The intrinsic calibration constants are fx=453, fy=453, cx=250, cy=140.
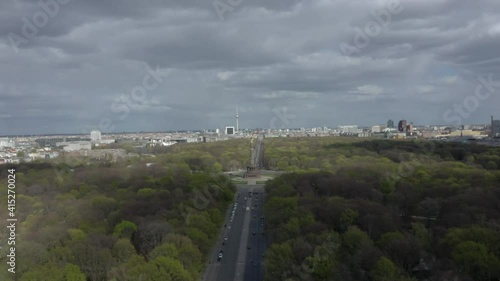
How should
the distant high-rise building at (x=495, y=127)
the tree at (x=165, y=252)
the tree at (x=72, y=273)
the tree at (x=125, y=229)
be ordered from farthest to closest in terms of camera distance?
1. the distant high-rise building at (x=495, y=127)
2. the tree at (x=125, y=229)
3. the tree at (x=165, y=252)
4. the tree at (x=72, y=273)

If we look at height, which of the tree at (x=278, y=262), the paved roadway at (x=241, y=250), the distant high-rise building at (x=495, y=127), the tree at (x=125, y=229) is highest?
the distant high-rise building at (x=495, y=127)

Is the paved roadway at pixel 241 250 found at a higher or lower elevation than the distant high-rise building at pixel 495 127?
lower

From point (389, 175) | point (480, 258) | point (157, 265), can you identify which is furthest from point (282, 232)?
point (389, 175)

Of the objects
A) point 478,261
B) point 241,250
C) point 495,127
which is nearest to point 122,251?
point 241,250

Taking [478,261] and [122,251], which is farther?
[122,251]

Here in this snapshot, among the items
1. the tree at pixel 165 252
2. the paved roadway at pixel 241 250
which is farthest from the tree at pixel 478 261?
the tree at pixel 165 252

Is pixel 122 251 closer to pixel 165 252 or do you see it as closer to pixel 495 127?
pixel 165 252

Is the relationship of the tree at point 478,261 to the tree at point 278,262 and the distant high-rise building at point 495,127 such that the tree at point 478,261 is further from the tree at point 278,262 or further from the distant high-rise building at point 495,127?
the distant high-rise building at point 495,127

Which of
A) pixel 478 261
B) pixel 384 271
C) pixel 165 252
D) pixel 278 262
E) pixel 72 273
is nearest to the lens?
pixel 384 271

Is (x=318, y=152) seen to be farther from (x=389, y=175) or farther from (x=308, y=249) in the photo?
(x=308, y=249)
